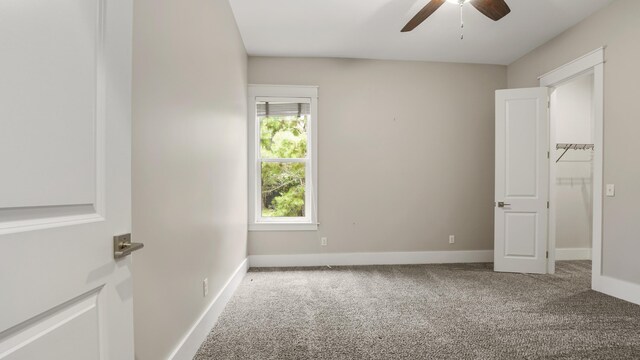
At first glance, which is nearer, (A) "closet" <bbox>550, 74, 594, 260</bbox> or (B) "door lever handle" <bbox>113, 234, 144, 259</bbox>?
(B) "door lever handle" <bbox>113, 234, 144, 259</bbox>

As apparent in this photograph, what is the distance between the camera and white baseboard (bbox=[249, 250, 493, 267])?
3.78m

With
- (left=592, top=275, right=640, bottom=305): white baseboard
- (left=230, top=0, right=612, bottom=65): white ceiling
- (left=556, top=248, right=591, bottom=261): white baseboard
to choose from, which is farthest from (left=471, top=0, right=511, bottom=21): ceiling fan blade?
(left=556, top=248, right=591, bottom=261): white baseboard

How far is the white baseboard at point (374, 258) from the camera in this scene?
3.78 m

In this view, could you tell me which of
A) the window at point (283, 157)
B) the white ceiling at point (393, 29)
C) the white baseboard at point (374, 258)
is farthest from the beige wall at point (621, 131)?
the window at point (283, 157)

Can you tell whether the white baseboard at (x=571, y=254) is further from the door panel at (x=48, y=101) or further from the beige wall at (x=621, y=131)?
the door panel at (x=48, y=101)

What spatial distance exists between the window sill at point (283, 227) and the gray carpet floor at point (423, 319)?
0.66 m

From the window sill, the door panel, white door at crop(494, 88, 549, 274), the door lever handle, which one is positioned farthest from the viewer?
the window sill

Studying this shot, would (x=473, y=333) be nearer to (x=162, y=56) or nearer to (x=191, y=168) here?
(x=191, y=168)

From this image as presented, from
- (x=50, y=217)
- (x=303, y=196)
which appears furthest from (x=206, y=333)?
(x=303, y=196)

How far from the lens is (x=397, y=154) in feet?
12.9

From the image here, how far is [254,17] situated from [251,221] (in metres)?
2.41

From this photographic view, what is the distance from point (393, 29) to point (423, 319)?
295 cm

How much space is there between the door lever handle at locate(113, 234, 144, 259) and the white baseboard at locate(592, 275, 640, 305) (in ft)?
12.5

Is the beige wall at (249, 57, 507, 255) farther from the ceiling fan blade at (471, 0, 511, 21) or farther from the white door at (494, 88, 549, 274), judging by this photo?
the ceiling fan blade at (471, 0, 511, 21)
